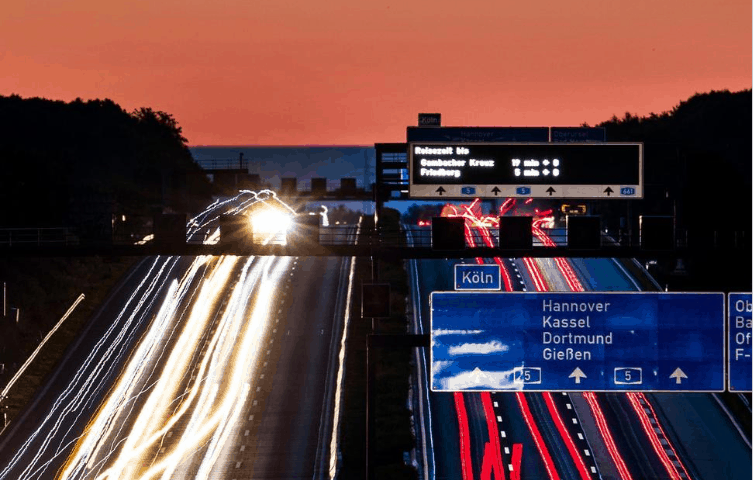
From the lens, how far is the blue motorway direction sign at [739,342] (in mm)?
38062

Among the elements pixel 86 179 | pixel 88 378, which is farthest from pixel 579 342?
pixel 86 179

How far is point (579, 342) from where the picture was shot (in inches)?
1490

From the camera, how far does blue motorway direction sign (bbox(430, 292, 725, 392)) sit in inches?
1487

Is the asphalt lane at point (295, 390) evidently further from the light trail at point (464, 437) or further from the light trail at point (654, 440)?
the light trail at point (654, 440)

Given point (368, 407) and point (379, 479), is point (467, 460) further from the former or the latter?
point (368, 407)

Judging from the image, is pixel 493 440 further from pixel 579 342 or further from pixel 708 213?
pixel 579 342

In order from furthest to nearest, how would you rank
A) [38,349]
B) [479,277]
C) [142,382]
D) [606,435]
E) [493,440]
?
[38,349] → [142,382] → [606,435] → [493,440] → [479,277]

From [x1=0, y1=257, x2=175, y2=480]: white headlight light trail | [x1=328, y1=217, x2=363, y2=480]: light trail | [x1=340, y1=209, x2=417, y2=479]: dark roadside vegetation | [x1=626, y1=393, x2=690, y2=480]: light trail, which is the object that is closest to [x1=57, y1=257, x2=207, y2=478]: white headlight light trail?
[x1=0, y1=257, x2=175, y2=480]: white headlight light trail

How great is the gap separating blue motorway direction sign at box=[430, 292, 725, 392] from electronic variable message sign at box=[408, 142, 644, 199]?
10.1m

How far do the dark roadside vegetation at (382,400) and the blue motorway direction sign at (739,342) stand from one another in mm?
9870

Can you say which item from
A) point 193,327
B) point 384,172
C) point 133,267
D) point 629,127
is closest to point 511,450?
point 384,172

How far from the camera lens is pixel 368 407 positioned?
39.9 meters

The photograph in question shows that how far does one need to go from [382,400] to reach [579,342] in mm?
31605

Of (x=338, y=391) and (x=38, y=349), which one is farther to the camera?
(x=38, y=349)
